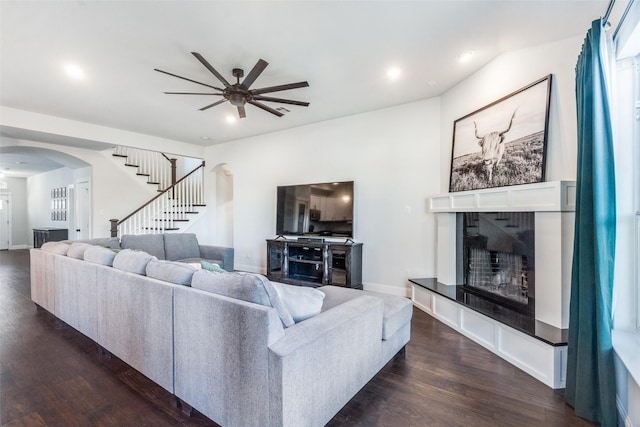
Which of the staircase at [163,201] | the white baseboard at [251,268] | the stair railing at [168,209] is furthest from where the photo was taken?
the staircase at [163,201]

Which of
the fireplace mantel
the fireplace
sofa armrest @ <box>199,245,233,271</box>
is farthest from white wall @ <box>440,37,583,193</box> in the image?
sofa armrest @ <box>199,245,233,271</box>

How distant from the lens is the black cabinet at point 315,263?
14.3 feet

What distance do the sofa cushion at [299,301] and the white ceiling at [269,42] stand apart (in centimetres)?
209

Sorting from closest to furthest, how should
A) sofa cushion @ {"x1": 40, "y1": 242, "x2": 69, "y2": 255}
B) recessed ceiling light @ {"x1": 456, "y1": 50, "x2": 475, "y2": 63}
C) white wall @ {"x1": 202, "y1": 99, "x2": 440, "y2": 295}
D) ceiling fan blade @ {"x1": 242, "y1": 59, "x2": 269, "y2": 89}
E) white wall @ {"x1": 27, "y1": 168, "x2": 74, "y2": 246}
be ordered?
ceiling fan blade @ {"x1": 242, "y1": 59, "x2": 269, "y2": 89} < recessed ceiling light @ {"x1": 456, "y1": 50, "x2": 475, "y2": 63} < sofa cushion @ {"x1": 40, "y1": 242, "x2": 69, "y2": 255} < white wall @ {"x1": 202, "y1": 99, "x2": 440, "y2": 295} < white wall @ {"x1": 27, "y1": 168, "x2": 74, "y2": 246}

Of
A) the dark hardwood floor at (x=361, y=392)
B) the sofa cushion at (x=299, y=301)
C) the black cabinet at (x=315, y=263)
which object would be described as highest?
the sofa cushion at (x=299, y=301)

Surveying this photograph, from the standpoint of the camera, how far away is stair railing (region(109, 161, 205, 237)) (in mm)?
6062

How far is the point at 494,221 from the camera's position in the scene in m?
3.04

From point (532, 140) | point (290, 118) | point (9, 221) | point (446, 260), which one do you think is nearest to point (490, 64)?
point (532, 140)

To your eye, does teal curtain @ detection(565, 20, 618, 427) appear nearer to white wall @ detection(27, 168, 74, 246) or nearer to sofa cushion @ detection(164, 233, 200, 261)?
sofa cushion @ detection(164, 233, 200, 261)

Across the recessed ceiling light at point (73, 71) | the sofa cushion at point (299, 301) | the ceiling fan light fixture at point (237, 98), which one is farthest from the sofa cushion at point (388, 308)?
the recessed ceiling light at point (73, 71)

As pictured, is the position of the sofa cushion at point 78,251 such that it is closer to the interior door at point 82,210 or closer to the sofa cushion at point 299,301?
the sofa cushion at point 299,301

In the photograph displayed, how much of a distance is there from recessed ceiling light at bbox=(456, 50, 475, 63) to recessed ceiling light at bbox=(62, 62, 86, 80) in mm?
3962

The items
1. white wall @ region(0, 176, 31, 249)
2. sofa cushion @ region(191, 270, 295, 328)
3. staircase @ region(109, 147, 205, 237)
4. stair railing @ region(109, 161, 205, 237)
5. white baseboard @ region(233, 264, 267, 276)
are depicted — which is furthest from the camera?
white wall @ region(0, 176, 31, 249)

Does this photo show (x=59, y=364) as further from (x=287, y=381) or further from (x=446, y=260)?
(x=446, y=260)
